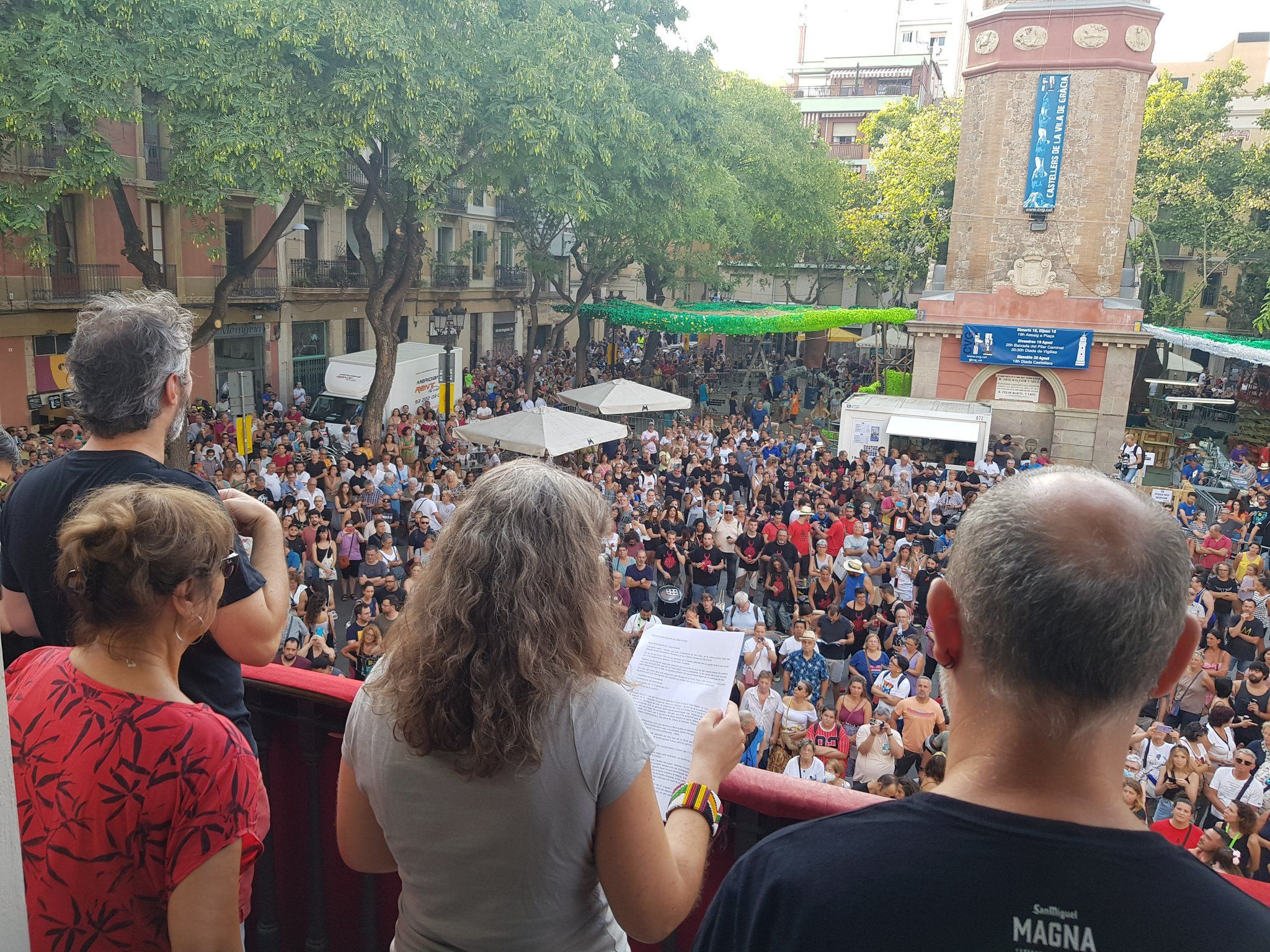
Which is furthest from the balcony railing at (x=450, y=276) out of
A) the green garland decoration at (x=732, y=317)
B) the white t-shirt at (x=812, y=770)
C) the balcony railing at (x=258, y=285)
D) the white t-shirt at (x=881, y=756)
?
the white t-shirt at (x=812, y=770)

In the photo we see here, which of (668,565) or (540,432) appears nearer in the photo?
(668,565)

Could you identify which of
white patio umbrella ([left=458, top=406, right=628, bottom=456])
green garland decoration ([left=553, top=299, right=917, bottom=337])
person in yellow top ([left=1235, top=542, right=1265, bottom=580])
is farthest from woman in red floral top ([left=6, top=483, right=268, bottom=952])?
green garland decoration ([left=553, top=299, right=917, bottom=337])

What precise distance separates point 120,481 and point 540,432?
513 inches

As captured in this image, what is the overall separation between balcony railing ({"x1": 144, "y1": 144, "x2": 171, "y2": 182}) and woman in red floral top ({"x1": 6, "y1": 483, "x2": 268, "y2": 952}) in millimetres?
24142

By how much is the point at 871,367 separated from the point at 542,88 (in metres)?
25.7

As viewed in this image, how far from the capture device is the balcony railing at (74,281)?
789 inches

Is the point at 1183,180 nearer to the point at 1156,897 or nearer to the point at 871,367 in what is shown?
the point at 871,367

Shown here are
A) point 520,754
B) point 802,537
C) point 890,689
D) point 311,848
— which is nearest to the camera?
point 520,754

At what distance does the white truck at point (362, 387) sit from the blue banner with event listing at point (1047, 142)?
1527 cm

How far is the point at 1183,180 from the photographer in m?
31.1

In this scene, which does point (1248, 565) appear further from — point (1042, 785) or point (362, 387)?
point (362, 387)

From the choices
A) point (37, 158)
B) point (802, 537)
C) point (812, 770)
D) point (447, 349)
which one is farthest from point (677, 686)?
point (37, 158)

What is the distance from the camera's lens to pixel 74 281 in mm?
20969

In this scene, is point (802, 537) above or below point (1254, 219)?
below
